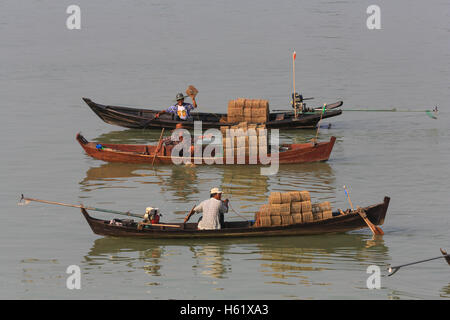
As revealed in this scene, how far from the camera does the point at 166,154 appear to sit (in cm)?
2953

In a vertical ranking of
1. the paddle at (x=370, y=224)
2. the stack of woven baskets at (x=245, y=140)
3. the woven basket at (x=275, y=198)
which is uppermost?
the stack of woven baskets at (x=245, y=140)

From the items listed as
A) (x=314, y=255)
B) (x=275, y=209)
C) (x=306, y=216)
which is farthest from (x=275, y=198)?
→ (x=314, y=255)

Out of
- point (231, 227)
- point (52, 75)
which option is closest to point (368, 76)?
point (52, 75)

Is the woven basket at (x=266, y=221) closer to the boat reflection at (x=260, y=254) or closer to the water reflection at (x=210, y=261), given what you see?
the boat reflection at (x=260, y=254)

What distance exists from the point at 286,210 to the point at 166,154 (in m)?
8.91

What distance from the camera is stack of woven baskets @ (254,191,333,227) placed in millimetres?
21312

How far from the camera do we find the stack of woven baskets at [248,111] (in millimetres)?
33344

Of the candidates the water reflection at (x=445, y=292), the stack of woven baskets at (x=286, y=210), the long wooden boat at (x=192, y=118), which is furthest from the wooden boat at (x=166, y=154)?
the water reflection at (x=445, y=292)

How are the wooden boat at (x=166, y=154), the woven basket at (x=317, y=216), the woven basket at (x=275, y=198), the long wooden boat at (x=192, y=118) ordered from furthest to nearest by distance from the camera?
the long wooden boat at (x=192, y=118) < the wooden boat at (x=166, y=154) < the woven basket at (x=317, y=216) < the woven basket at (x=275, y=198)

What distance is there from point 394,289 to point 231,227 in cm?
450

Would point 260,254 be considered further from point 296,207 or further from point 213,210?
point 213,210

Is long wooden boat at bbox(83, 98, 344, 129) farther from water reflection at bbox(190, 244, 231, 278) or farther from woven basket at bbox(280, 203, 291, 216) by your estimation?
water reflection at bbox(190, 244, 231, 278)

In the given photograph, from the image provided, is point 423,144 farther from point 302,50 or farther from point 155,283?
point 302,50

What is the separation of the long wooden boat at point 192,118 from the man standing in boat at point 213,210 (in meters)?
12.5
